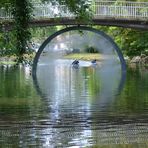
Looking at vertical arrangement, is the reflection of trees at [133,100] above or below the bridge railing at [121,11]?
below

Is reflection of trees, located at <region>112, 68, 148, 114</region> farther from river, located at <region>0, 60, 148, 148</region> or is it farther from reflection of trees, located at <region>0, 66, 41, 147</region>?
reflection of trees, located at <region>0, 66, 41, 147</region>

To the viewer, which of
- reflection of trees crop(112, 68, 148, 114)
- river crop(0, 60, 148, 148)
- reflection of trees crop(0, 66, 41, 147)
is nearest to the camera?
river crop(0, 60, 148, 148)

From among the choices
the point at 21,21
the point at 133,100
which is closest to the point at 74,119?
the point at 21,21

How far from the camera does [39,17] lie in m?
45.3

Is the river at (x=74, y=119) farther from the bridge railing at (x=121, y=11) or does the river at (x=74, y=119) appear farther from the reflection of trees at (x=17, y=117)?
the bridge railing at (x=121, y=11)

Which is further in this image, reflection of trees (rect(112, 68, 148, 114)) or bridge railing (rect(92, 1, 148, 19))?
bridge railing (rect(92, 1, 148, 19))

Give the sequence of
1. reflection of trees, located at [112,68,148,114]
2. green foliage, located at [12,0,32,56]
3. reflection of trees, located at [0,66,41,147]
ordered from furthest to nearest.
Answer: reflection of trees, located at [112,68,148,114], green foliage, located at [12,0,32,56], reflection of trees, located at [0,66,41,147]

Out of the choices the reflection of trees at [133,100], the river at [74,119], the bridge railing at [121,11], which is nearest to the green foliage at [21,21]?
the river at [74,119]

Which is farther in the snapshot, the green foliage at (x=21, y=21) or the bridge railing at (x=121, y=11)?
the bridge railing at (x=121, y=11)

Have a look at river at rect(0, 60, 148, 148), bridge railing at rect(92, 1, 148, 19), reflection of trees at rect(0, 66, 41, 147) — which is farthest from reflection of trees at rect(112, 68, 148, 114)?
bridge railing at rect(92, 1, 148, 19)

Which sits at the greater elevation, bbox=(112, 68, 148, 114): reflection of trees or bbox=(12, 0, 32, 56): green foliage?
bbox=(12, 0, 32, 56): green foliage

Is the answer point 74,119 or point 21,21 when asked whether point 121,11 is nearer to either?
point 74,119

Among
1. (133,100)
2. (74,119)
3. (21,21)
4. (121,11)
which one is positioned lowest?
(133,100)

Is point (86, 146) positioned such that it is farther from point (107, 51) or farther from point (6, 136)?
point (107, 51)
